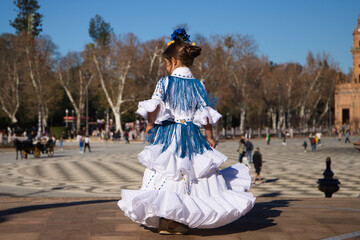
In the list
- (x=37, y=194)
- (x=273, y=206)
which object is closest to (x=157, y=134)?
(x=273, y=206)

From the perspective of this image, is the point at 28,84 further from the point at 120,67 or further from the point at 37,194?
the point at 37,194

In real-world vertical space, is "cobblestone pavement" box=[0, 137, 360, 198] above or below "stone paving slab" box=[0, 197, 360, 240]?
below

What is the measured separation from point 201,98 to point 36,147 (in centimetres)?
2510

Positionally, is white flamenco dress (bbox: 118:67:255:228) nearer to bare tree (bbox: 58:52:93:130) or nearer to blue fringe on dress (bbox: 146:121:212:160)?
blue fringe on dress (bbox: 146:121:212:160)

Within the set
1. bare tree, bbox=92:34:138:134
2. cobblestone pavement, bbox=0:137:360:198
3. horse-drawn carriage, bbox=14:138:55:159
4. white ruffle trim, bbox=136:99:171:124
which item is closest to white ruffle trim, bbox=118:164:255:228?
white ruffle trim, bbox=136:99:171:124

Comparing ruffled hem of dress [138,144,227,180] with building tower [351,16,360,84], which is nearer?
ruffled hem of dress [138,144,227,180]

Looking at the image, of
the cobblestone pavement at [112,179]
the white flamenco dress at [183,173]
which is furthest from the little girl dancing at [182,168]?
the cobblestone pavement at [112,179]

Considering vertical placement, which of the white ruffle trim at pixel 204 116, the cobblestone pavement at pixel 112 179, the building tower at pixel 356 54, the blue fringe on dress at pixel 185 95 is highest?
the building tower at pixel 356 54

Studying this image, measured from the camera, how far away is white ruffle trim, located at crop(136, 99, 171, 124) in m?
5.70

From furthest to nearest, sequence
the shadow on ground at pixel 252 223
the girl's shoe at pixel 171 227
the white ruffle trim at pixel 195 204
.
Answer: the shadow on ground at pixel 252 223 → the girl's shoe at pixel 171 227 → the white ruffle trim at pixel 195 204

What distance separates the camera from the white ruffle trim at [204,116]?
5848 mm

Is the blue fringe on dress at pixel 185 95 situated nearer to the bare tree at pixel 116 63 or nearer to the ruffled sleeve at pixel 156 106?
the ruffled sleeve at pixel 156 106

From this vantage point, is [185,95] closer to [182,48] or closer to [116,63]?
[182,48]

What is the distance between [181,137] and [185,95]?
21.5 inches
